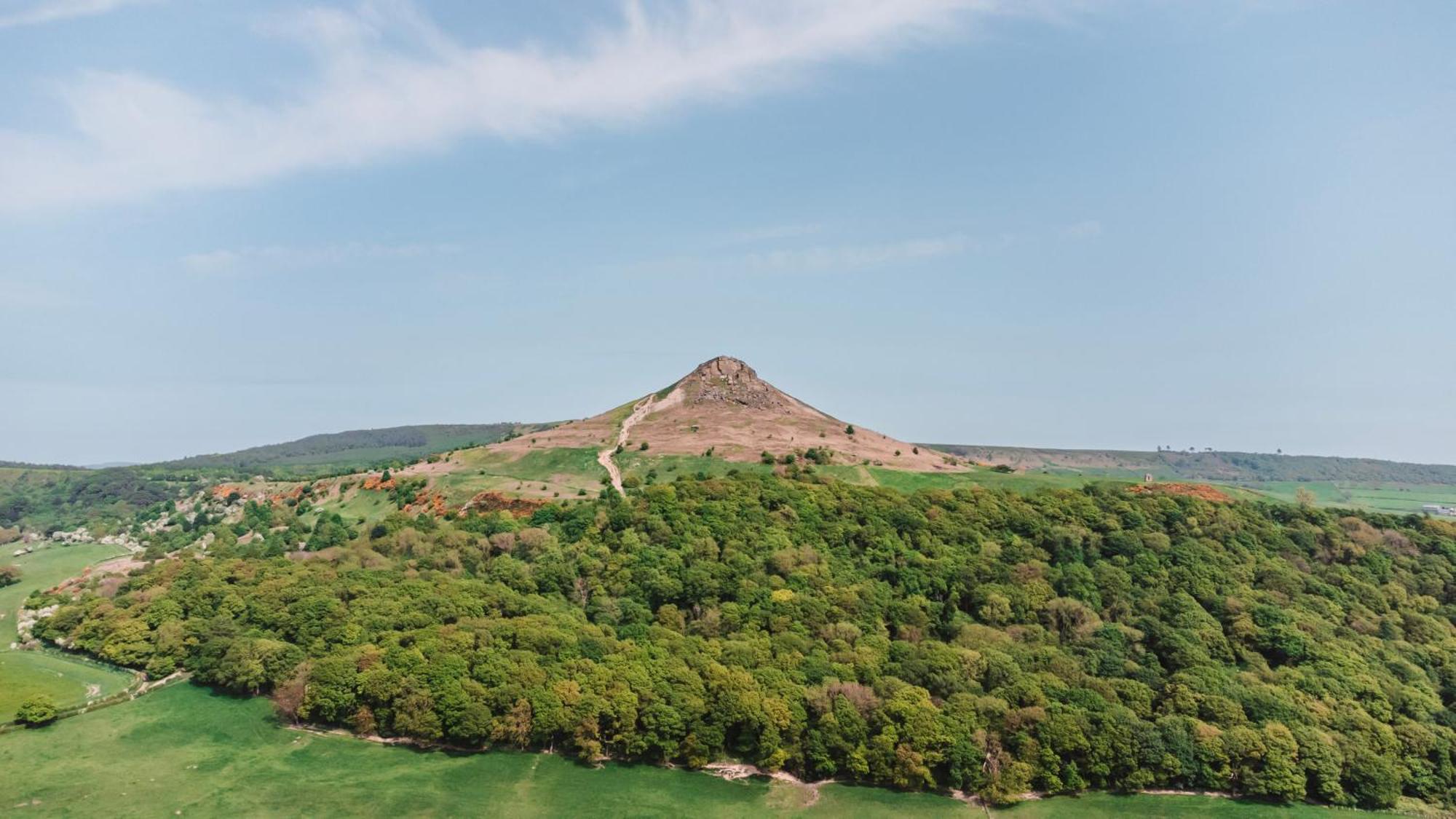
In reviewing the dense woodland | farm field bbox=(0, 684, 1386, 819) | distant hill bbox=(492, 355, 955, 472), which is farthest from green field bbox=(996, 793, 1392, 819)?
distant hill bbox=(492, 355, 955, 472)

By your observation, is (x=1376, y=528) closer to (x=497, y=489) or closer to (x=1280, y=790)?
(x=1280, y=790)

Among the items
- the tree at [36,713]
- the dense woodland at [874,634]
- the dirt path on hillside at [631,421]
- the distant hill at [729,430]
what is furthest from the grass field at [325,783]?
the distant hill at [729,430]

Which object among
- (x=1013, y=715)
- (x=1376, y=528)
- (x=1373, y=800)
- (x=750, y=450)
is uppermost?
(x=750, y=450)

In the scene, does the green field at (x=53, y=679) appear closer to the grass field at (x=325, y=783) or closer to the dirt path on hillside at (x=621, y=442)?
the grass field at (x=325, y=783)

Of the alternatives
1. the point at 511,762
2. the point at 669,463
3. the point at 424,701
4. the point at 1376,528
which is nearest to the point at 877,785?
the point at 511,762

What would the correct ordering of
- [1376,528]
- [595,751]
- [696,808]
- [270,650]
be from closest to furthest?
[696,808], [595,751], [270,650], [1376,528]

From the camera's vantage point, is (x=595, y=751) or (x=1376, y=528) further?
(x=1376, y=528)
